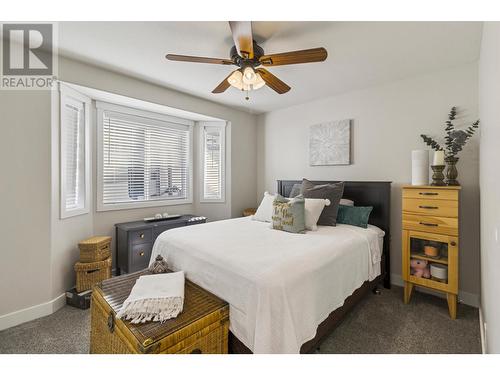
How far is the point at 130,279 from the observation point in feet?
5.80

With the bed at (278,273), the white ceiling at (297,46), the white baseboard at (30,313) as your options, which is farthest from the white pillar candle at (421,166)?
the white baseboard at (30,313)

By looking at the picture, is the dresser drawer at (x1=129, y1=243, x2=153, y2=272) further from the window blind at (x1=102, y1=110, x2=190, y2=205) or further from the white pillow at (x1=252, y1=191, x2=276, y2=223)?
the white pillow at (x1=252, y1=191, x2=276, y2=223)

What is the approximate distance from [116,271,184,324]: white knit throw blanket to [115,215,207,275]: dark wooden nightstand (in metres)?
1.49

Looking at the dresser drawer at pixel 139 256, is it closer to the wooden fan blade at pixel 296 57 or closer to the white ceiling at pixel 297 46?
the white ceiling at pixel 297 46

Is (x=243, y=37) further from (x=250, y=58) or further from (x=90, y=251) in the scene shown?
(x=90, y=251)

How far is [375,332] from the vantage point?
6.31ft

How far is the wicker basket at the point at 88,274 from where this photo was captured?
7.96ft

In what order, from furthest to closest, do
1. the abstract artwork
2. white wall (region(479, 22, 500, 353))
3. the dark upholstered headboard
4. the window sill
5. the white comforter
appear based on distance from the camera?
the abstract artwork, the window sill, the dark upholstered headboard, the white comforter, white wall (region(479, 22, 500, 353))

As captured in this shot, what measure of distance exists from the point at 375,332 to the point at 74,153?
12.0 ft

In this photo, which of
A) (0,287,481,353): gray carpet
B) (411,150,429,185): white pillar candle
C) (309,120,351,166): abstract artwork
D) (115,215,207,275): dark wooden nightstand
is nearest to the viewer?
(0,287,481,353): gray carpet

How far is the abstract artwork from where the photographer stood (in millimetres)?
3191

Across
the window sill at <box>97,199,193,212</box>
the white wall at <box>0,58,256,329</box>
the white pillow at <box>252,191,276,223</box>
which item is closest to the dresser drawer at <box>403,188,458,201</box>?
the white pillow at <box>252,191,276,223</box>

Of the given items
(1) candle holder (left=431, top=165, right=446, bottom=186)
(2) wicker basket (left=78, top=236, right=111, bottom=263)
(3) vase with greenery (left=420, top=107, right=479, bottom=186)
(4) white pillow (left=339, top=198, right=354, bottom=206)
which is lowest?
(2) wicker basket (left=78, top=236, right=111, bottom=263)
